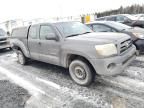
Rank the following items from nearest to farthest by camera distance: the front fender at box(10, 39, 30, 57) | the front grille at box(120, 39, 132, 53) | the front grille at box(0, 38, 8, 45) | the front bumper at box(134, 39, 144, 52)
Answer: the front grille at box(120, 39, 132, 53) → the front bumper at box(134, 39, 144, 52) → the front fender at box(10, 39, 30, 57) → the front grille at box(0, 38, 8, 45)

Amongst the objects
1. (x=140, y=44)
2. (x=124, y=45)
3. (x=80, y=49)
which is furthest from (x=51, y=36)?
(x=140, y=44)

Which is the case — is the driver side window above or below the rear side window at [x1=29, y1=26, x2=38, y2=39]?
above

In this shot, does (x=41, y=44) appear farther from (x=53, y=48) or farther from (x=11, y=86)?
(x=11, y=86)

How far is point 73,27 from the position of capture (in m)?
5.14

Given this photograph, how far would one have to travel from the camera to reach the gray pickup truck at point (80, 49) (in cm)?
376

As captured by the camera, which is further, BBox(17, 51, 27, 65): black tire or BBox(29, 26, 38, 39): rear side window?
BBox(17, 51, 27, 65): black tire

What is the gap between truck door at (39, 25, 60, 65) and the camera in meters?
4.69

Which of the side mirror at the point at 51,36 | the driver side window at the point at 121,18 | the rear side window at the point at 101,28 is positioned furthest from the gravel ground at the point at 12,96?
the driver side window at the point at 121,18

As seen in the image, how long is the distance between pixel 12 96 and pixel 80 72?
1834 millimetres

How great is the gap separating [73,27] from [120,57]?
1.93 meters

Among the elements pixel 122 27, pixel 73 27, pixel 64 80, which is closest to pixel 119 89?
pixel 64 80

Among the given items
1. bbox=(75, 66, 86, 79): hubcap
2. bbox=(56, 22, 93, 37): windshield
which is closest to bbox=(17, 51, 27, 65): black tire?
bbox=(56, 22, 93, 37): windshield

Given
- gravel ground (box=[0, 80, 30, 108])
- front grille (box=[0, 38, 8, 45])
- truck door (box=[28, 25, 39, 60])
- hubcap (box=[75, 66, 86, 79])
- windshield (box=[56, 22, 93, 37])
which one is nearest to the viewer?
gravel ground (box=[0, 80, 30, 108])

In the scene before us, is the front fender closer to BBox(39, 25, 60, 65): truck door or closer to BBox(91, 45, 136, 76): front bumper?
BBox(39, 25, 60, 65): truck door
